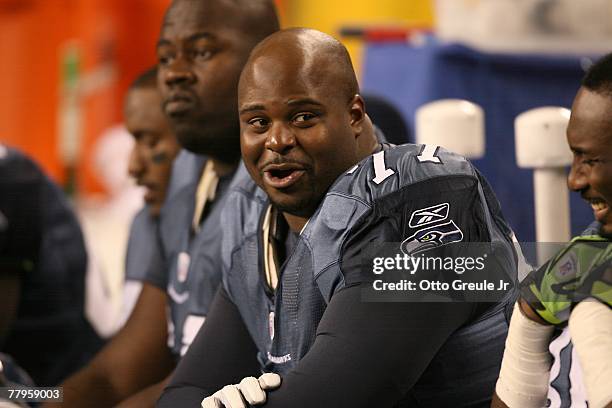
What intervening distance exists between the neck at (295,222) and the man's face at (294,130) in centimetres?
4

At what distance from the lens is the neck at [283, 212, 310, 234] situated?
1.17 metres

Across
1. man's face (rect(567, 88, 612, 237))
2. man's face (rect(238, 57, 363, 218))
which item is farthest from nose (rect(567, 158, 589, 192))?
man's face (rect(238, 57, 363, 218))

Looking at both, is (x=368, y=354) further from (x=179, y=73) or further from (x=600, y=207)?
(x=179, y=73)

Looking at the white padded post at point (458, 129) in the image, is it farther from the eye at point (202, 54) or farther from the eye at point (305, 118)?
the eye at point (305, 118)

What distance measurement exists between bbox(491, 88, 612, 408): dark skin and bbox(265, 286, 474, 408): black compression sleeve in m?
0.08

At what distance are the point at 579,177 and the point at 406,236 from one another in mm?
166

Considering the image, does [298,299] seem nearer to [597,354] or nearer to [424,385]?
[424,385]

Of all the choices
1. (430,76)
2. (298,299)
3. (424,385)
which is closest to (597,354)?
(424,385)

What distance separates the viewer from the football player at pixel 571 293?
0.93 metres

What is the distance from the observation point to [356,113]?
3.73 feet

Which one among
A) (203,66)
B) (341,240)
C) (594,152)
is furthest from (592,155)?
(203,66)

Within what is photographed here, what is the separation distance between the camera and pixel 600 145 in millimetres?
952

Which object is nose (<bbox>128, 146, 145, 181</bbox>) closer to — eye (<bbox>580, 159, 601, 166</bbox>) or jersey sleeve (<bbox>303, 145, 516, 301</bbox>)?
jersey sleeve (<bbox>303, 145, 516, 301</bbox>)

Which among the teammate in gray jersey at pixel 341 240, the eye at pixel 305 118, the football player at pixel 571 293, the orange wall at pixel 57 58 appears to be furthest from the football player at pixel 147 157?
the orange wall at pixel 57 58
